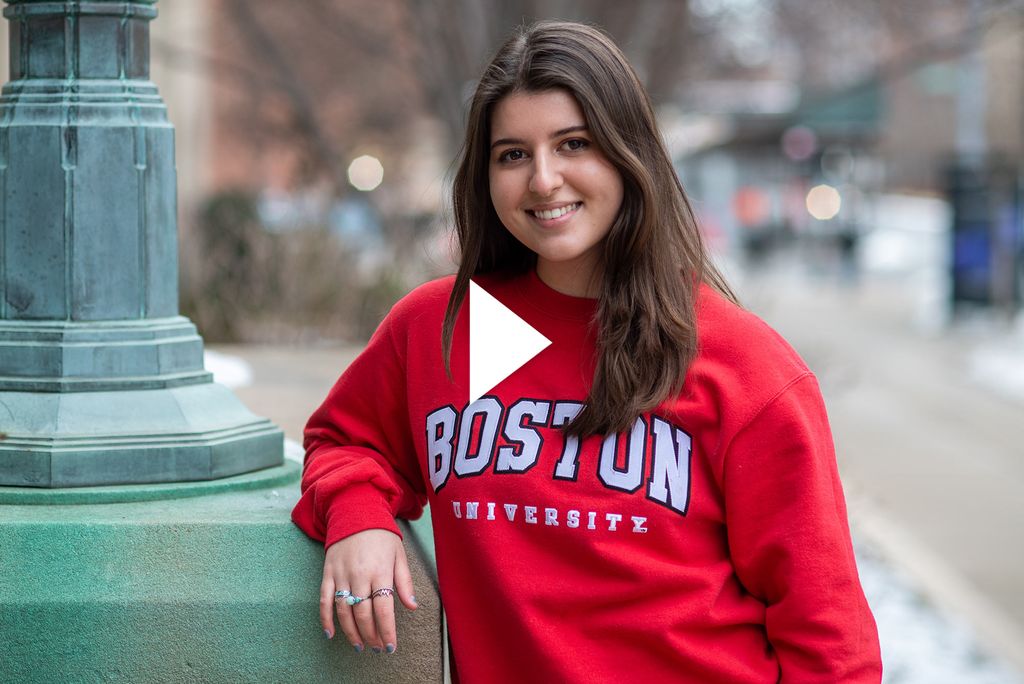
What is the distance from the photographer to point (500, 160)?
2.41 metres

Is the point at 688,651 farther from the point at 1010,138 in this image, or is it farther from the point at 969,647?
the point at 1010,138

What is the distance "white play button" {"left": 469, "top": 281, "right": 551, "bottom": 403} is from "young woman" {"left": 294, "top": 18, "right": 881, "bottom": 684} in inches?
0.7

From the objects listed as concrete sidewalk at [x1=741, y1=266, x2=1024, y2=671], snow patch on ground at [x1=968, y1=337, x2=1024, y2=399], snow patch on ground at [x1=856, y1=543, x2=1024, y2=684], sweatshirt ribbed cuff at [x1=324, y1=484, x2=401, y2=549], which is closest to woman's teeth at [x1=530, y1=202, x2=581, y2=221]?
sweatshirt ribbed cuff at [x1=324, y1=484, x2=401, y2=549]

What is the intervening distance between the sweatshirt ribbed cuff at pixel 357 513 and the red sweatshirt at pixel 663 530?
0.12 metres

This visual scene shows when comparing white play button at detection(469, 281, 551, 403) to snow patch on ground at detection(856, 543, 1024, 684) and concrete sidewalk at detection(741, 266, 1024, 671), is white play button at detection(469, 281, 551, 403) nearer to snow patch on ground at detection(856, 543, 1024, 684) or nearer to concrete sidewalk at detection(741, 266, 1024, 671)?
snow patch on ground at detection(856, 543, 1024, 684)

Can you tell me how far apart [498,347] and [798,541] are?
0.59 m

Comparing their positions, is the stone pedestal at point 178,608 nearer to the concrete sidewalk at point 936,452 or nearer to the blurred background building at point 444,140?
the blurred background building at point 444,140

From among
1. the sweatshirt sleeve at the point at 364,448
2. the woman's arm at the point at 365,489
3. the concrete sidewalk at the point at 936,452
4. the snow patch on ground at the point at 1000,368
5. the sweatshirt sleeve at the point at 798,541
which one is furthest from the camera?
the snow patch on ground at the point at 1000,368

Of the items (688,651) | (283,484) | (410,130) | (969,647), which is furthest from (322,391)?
(410,130)

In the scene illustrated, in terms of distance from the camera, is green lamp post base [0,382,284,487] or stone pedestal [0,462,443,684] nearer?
stone pedestal [0,462,443,684]

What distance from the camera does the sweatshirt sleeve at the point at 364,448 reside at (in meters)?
2.53

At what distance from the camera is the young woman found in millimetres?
2223

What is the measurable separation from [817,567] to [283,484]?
1308mm

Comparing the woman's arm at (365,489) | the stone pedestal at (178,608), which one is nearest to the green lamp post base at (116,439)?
the stone pedestal at (178,608)
